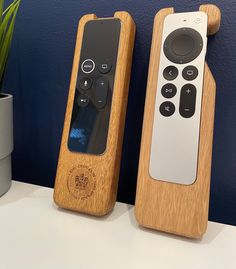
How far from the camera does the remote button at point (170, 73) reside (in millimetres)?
343

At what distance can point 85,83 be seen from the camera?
38 centimetres

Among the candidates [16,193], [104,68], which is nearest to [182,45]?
[104,68]

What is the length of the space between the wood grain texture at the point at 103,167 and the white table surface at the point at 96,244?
0.07 feet

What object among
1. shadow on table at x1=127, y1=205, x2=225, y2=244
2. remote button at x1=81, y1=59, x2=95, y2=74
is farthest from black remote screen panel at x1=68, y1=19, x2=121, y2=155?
shadow on table at x1=127, y1=205, x2=225, y2=244

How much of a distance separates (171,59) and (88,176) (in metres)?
0.18

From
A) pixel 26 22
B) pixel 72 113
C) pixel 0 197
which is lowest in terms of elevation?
pixel 0 197

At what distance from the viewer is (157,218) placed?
0.33 metres

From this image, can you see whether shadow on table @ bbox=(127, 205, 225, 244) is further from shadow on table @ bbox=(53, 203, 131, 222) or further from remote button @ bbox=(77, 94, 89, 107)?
remote button @ bbox=(77, 94, 89, 107)

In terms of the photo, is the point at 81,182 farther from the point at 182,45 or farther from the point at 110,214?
the point at 182,45

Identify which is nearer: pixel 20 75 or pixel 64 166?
pixel 64 166

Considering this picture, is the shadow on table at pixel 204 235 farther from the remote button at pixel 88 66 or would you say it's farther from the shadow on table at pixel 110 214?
the remote button at pixel 88 66

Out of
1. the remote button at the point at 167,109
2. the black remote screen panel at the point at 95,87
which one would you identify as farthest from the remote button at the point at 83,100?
the remote button at the point at 167,109

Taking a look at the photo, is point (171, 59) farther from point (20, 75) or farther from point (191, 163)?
point (20, 75)

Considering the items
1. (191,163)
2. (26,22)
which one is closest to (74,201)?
(191,163)
